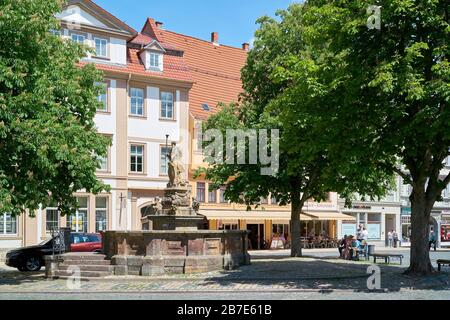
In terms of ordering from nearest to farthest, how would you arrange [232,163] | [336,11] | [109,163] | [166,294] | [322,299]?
[322,299]
[166,294]
[336,11]
[232,163]
[109,163]

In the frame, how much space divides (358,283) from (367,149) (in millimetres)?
3624

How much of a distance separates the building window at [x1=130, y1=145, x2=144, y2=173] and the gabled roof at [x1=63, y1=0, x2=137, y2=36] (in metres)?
7.18

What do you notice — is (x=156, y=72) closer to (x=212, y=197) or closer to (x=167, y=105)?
(x=167, y=105)

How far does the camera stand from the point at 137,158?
3991 cm

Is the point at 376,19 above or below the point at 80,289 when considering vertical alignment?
above

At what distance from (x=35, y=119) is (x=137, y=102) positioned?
70.7 feet

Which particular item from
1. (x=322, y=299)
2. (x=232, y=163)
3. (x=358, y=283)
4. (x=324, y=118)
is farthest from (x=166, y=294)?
(x=232, y=163)

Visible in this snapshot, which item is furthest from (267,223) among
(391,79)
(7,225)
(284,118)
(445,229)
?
(391,79)

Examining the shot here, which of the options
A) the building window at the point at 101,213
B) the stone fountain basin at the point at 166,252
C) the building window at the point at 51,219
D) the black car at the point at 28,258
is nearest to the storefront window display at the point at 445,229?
the building window at the point at 101,213

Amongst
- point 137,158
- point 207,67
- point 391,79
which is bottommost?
point 137,158

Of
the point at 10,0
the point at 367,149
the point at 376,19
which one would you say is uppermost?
the point at 10,0
